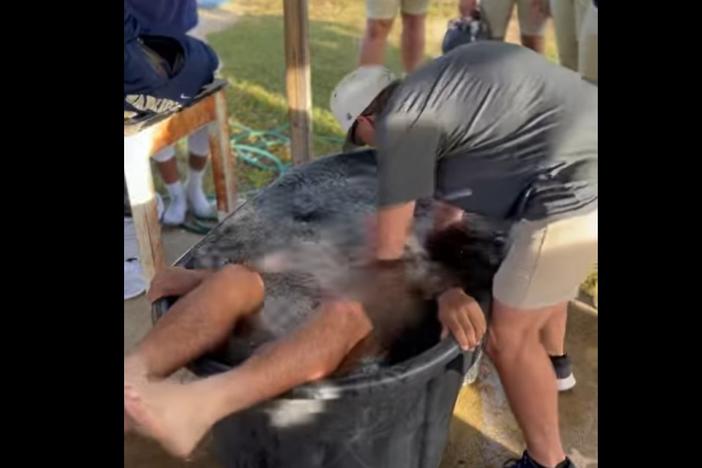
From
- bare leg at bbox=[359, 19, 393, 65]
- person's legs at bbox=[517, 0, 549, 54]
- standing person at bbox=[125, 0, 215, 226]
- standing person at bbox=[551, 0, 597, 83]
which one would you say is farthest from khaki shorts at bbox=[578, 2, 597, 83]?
standing person at bbox=[125, 0, 215, 226]

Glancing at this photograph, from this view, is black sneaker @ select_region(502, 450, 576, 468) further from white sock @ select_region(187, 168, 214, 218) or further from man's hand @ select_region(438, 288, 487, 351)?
white sock @ select_region(187, 168, 214, 218)

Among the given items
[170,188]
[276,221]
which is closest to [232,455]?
[276,221]

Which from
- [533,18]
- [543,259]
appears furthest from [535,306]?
[533,18]

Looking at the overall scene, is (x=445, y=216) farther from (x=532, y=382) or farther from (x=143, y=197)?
(x=143, y=197)

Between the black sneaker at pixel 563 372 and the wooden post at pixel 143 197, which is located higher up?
the wooden post at pixel 143 197

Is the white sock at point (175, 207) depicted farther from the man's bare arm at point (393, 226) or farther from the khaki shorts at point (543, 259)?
the khaki shorts at point (543, 259)

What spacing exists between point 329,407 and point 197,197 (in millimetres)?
1692

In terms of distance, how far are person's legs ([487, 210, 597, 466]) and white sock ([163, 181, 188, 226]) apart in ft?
4.88

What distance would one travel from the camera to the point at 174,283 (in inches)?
60.6

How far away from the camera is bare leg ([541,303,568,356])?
6.18 feet

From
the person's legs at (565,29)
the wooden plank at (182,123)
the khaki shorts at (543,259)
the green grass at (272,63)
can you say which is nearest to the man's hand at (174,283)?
the khaki shorts at (543,259)

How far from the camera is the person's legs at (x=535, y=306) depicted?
1.51 meters

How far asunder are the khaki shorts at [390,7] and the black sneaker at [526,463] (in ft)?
4.85

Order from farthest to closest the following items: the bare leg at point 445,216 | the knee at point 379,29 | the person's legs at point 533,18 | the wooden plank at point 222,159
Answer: the knee at point 379,29, the wooden plank at point 222,159, the person's legs at point 533,18, the bare leg at point 445,216
